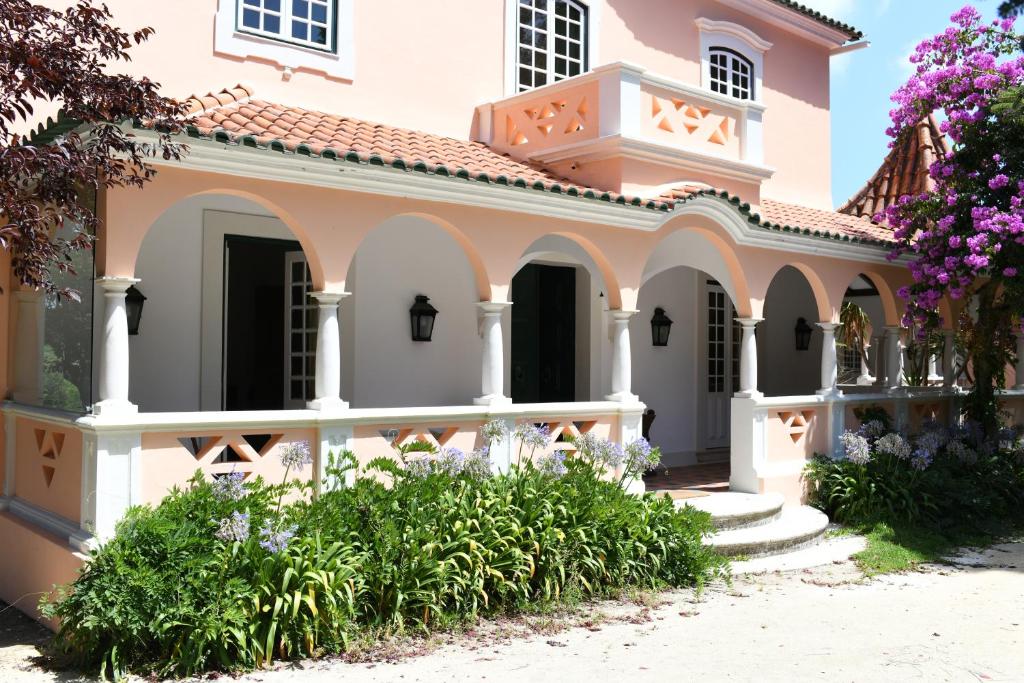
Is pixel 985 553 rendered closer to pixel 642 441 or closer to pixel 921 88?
pixel 642 441

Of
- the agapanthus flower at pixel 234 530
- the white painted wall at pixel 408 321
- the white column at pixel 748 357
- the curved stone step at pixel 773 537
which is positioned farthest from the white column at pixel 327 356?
the white column at pixel 748 357

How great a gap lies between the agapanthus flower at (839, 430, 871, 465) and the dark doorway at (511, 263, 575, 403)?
11.4ft

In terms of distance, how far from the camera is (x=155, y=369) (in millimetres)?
9086

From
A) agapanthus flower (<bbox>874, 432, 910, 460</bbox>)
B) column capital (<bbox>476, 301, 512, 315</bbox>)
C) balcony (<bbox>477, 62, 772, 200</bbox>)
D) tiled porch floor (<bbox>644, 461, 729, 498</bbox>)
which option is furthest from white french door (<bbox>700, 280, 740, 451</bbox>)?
column capital (<bbox>476, 301, 512, 315</bbox>)

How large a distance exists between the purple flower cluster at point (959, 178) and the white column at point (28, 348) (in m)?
9.79

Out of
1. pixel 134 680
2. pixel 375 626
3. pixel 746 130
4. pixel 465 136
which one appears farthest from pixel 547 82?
pixel 134 680

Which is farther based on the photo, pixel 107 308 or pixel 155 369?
pixel 155 369

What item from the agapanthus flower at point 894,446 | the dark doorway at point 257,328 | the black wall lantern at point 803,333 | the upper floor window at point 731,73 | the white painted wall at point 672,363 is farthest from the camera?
the black wall lantern at point 803,333

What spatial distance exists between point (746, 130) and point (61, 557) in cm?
874

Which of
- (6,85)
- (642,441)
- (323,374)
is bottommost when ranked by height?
(642,441)

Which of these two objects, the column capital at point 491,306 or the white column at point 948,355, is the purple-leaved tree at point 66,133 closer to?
the column capital at point 491,306

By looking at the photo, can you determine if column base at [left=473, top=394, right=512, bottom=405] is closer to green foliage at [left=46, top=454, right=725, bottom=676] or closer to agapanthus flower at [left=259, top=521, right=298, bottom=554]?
green foliage at [left=46, top=454, right=725, bottom=676]

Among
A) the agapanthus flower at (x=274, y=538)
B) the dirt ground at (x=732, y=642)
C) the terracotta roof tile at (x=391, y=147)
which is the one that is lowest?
the dirt ground at (x=732, y=642)

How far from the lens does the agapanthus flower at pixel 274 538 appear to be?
240 inches
